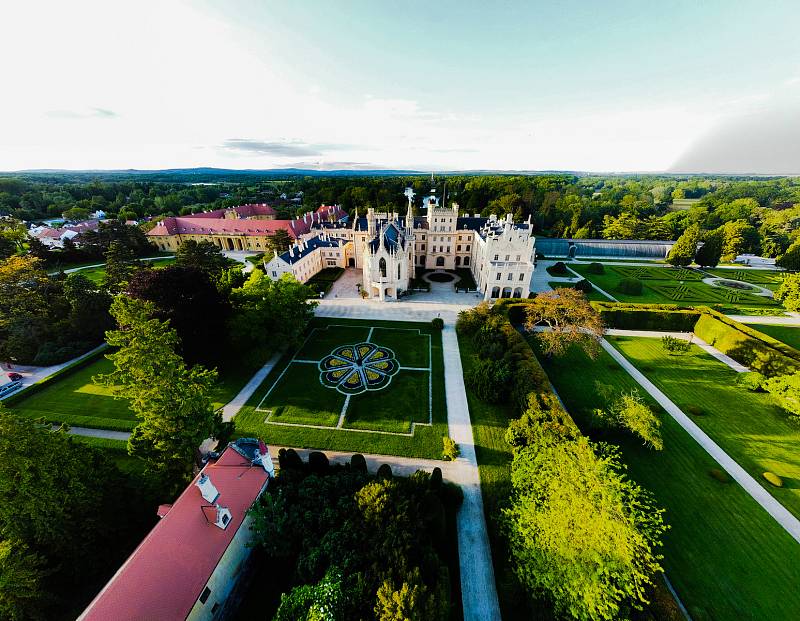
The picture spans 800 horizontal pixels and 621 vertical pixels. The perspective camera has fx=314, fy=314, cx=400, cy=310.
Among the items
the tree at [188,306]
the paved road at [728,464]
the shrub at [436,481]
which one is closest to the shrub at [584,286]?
the paved road at [728,464]

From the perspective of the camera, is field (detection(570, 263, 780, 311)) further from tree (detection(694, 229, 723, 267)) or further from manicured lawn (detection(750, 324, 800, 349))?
manicured lawn (detection(750, 324, 800, 349))

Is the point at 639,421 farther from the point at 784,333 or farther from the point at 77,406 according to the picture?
the point at 77,406

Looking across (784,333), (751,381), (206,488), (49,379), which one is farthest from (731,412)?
(49,379)

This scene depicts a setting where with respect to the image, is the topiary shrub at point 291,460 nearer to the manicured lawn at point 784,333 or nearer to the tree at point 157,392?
the tree at point 157,392

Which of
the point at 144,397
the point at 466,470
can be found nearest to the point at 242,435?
the point at 144,397

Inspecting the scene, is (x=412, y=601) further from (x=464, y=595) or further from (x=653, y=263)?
(x=653, y=263)

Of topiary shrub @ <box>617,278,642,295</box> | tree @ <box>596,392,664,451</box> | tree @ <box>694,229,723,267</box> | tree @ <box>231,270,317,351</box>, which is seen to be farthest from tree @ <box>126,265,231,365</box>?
tree @ <box>694,229,723,267</box>
